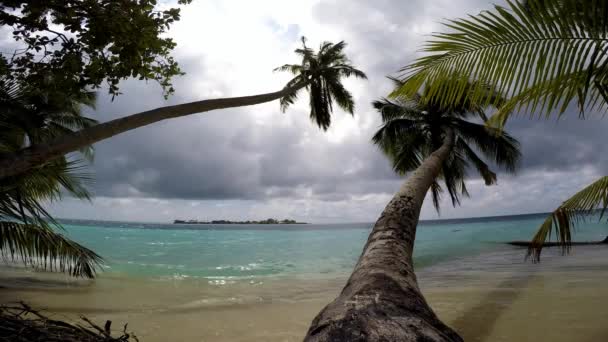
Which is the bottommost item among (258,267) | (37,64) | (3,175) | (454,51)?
(258,267)

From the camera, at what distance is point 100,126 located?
14.2 feet

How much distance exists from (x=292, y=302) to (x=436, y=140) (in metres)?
9.29

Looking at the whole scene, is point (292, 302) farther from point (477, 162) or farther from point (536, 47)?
point (477, 162)

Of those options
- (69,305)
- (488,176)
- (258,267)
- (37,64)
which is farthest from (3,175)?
(488,176)

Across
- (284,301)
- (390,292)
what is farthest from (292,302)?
(390,292)

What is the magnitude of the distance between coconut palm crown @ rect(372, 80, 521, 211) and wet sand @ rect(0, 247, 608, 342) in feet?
15.4

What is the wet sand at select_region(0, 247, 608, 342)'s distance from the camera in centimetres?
504

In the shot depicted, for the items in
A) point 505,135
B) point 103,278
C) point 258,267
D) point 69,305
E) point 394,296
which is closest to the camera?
point 394,296

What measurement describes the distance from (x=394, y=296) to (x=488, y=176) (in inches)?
613

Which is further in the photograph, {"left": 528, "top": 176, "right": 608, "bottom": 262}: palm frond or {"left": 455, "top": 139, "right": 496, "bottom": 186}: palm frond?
{"left": 455, "top": 139, "right": 496, "bottom": 186}: palm frond

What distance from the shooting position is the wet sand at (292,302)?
16.5 feet

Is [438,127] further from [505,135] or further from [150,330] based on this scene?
[150,330]

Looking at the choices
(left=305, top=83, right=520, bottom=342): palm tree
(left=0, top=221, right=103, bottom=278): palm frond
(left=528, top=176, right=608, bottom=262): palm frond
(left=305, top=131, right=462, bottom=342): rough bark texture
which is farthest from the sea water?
(left=305, top=131, right=462, bottom=342): rough bark texture

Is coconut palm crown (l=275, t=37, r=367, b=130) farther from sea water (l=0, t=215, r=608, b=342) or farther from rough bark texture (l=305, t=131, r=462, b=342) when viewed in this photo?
rough bark texture (l=305, t=131, r=462, b=342)
